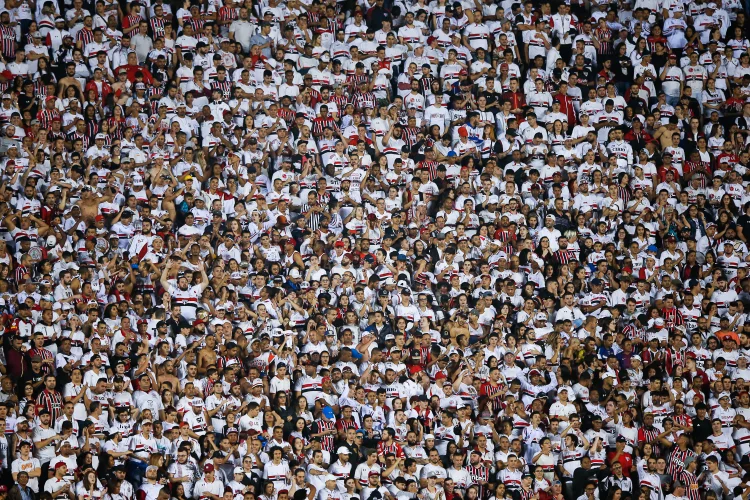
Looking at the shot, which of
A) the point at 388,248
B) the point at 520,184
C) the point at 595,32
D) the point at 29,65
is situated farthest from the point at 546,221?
the point at 29,65

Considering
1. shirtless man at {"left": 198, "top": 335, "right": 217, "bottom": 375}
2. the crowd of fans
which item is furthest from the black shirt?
shirtless man at {"left": 198, "top": 335, "right": 217, "bottom": 375}

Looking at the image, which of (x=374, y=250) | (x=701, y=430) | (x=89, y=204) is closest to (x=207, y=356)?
(x=89, y=204)

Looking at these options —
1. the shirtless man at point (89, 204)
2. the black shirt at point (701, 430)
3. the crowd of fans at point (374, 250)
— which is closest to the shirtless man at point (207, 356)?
the crowd of fans at point (374, 250)

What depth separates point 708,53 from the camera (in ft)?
74.1

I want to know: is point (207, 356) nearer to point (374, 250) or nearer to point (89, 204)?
point (89, 204)

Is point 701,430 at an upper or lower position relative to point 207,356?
lower

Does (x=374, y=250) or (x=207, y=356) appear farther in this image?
(x=374, y=250)

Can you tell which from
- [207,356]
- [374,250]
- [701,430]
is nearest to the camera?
[207,356]

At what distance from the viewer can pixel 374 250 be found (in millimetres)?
19484

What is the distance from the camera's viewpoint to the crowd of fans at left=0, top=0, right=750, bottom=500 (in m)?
17.0

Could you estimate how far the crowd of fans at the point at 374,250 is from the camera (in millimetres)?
16984

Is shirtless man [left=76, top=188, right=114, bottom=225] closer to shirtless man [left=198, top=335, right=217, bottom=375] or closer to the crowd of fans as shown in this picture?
the crowd of fans

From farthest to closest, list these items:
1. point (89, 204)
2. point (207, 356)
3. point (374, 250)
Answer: point (374, 250) < point (89, 204) < point (207, 356)

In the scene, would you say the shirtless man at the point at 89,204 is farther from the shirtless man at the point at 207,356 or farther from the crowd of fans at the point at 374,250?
the shirtless man at the point at 207,356
